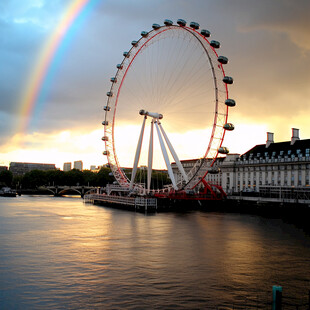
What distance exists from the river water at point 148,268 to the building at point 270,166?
138 ft

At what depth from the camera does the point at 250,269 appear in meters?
19.3

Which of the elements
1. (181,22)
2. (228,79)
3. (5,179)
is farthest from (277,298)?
(5,179)

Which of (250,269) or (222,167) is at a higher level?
(222,167)

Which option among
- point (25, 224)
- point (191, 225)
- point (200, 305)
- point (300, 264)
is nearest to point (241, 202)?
point (191, 225)

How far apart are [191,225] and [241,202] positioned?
2696cm

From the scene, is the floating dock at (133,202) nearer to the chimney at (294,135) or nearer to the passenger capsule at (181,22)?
the passenger capsule at (181,22)

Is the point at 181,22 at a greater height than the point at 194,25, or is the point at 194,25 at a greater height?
the point at 181,22

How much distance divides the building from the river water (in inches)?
1651

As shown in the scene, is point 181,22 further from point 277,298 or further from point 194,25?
point 277,298

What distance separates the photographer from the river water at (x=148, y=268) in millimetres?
14344

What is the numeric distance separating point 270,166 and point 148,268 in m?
64.6

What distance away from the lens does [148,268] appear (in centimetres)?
1895

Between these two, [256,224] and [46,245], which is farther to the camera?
[256,224]

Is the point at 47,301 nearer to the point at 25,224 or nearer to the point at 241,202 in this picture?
the point at 25,224
